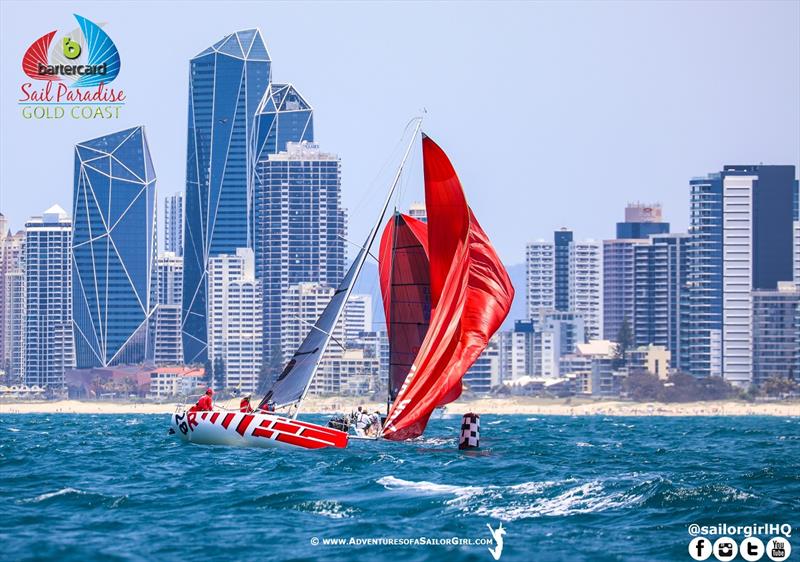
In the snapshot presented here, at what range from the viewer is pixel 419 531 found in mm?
30875

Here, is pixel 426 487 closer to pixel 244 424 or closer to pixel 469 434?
pixel 244 424

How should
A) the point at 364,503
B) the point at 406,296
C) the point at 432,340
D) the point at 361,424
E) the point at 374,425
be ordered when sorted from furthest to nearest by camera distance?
1. the point at 406,296
2. the point at 374,425
3. the point at 361,424
4. the point at 432,340
5. the point at 364,503

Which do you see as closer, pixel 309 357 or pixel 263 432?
pixel 263 432

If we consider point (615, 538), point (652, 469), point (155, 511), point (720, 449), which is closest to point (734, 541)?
point (615, 538)

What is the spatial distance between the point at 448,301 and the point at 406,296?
5.09m

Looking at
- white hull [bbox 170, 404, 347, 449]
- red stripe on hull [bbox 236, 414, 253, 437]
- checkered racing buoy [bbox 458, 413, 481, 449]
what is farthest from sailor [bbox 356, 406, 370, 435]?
red stripe on hull [bbox 236, 414, 253, 437]

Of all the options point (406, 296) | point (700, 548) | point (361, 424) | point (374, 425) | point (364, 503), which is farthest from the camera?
point (406, 296)

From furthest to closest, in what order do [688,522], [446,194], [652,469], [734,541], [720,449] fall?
1. [720,449]
2. [446,194]
3. [652,469]
4. [688,522]
5. [734,541]

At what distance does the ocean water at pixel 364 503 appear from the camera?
1148 inches

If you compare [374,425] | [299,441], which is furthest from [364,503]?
[374,425]

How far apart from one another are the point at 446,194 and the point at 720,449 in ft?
65.8

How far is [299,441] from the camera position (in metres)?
49.2

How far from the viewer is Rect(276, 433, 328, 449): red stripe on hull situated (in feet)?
161

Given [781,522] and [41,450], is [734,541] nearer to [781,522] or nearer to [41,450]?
[781,522]
